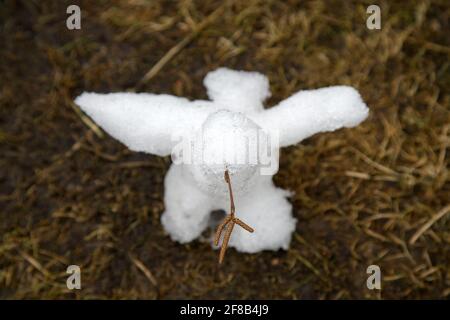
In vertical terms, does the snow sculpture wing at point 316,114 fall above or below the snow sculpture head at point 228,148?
above

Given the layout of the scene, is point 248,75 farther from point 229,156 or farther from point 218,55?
point 229,156

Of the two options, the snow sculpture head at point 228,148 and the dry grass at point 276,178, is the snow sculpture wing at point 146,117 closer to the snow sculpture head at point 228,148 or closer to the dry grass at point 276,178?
the snow sculpture head at point 228,148

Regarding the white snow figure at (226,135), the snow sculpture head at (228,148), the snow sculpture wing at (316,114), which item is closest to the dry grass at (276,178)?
the white snow figure at (226,135)

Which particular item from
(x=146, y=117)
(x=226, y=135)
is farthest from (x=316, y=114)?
(x=146, y=117)

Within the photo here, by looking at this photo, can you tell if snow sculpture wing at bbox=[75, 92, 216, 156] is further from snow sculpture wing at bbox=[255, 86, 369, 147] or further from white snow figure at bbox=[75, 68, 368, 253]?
snow sculpture wing at bbox=[255, 86, 369, 147]

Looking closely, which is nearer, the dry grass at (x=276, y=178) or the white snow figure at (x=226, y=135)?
the white snow figure at (x=226, y=135)
